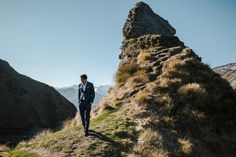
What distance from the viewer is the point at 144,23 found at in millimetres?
26625

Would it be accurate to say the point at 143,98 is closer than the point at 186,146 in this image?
No

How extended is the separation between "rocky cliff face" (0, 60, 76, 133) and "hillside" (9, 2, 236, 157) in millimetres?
13053

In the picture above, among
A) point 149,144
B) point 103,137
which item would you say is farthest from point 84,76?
point 149,144

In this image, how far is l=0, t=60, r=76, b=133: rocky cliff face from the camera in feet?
97.0

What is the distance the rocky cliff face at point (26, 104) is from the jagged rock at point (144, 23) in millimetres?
12761

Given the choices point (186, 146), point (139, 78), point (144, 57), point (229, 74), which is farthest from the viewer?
point (229, 74)

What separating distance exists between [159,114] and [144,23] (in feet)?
42.0

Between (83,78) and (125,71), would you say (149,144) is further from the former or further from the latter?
(125,71)

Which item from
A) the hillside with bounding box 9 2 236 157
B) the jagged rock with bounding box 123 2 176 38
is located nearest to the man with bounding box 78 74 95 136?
the hillside with bounding box 9 2 236 157

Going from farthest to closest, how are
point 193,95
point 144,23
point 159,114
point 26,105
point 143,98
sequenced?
point 26,105 → point 144,23 → point 193,95 → point 143,98 → point 159,114

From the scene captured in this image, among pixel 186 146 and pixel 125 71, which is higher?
pixel 125 71

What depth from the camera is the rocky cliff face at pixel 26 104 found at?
29562mm

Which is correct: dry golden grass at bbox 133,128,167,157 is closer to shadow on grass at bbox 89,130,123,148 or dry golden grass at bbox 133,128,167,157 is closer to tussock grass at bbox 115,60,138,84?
shadow on grass at bbox 89,130,123,148

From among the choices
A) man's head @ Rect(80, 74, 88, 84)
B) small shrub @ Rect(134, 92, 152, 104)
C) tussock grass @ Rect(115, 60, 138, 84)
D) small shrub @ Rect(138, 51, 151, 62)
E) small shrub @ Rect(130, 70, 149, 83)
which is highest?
small shrub @ Rect(138, 51, 151, 62)
